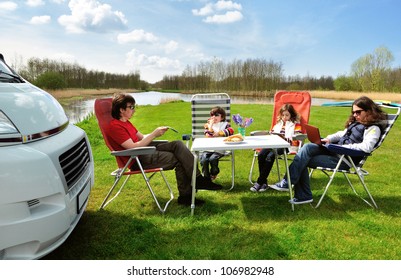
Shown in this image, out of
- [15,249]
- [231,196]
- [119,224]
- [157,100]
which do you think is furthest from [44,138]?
[157,100]

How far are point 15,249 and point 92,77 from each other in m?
28.3

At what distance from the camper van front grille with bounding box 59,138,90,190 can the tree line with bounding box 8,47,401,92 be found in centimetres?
1702

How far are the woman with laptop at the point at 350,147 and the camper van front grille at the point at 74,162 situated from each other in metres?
2.12

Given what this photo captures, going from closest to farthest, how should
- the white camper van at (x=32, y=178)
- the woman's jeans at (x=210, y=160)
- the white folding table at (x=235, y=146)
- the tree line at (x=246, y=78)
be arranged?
the white camper van at (x=32, y=178)
the white folding table at (x=235, y=146)
the woman's jeans at (x=210, y=160)
the tree line at (x=246, y=78)

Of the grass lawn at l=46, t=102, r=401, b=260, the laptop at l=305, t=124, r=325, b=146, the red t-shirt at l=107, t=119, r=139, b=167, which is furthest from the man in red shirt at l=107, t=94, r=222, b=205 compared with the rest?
the laptop at l=305, t=124, r=325, b=146

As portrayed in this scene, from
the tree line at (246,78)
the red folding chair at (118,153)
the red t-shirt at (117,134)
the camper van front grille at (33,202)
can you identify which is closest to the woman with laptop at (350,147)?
the red folding chair at (118,153)

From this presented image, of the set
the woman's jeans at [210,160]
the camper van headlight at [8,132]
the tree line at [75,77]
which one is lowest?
the woman's jeans at [210,160]

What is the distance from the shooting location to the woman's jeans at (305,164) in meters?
3.62

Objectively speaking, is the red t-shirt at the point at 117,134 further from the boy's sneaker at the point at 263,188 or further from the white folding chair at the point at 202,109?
the boy's sneaker at the point at 263,188

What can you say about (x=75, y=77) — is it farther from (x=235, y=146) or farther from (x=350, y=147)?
(x=350, y=147)

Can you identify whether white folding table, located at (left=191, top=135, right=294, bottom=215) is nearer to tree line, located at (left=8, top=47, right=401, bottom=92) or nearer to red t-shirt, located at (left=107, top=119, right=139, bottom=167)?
red t-shirt, located at (left=107, top=119, right=139, bottom=167)

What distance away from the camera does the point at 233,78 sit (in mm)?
38188

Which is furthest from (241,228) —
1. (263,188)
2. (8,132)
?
(8,132)

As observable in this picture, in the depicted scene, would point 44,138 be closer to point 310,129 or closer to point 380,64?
point 310,129
